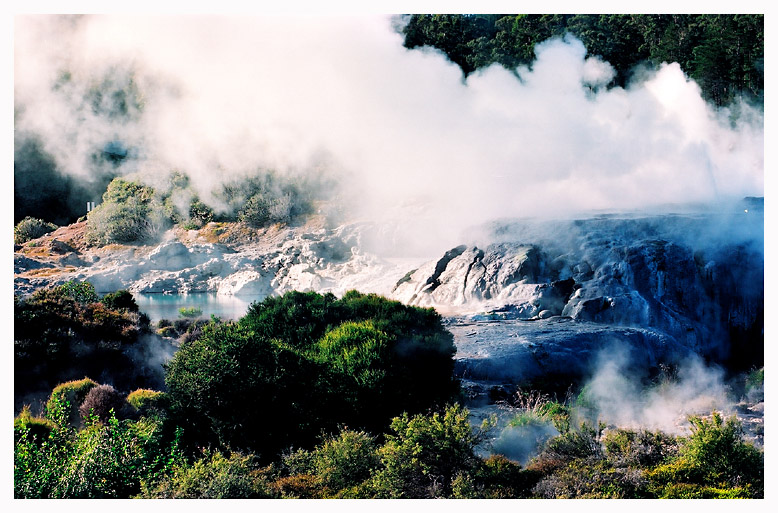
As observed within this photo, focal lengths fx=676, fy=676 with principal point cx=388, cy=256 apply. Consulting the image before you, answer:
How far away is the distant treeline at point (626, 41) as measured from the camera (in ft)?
23.2

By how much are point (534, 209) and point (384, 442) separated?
3.55m

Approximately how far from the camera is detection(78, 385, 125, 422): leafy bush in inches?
233

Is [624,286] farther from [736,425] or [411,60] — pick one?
[411,60]

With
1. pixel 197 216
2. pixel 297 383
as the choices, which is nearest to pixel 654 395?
pixel 297 383

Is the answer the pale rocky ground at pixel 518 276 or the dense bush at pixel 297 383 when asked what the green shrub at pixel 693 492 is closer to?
the pale rocky ground at pixel 518 276

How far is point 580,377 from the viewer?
Result: 6473 mm

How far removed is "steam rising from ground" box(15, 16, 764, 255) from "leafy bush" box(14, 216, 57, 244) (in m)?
0.69

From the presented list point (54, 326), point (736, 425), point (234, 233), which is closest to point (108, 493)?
point (54, 326)

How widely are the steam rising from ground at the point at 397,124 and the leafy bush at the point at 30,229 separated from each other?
690 mm

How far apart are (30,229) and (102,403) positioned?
82.7 inches

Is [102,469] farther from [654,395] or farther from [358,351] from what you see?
[654,395]

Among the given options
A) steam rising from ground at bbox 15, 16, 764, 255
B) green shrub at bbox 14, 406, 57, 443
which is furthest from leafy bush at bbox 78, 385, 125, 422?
steam rising from ground at bbox 15, 16, 764, 255

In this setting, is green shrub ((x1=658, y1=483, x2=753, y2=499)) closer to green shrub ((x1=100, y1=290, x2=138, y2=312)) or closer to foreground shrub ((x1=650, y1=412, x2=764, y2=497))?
foreground shrub ((x1=650, y1=412, x2=764, y2=497))

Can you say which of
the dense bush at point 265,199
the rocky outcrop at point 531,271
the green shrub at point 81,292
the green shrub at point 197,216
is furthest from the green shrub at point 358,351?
the green shrub at point 81,292
